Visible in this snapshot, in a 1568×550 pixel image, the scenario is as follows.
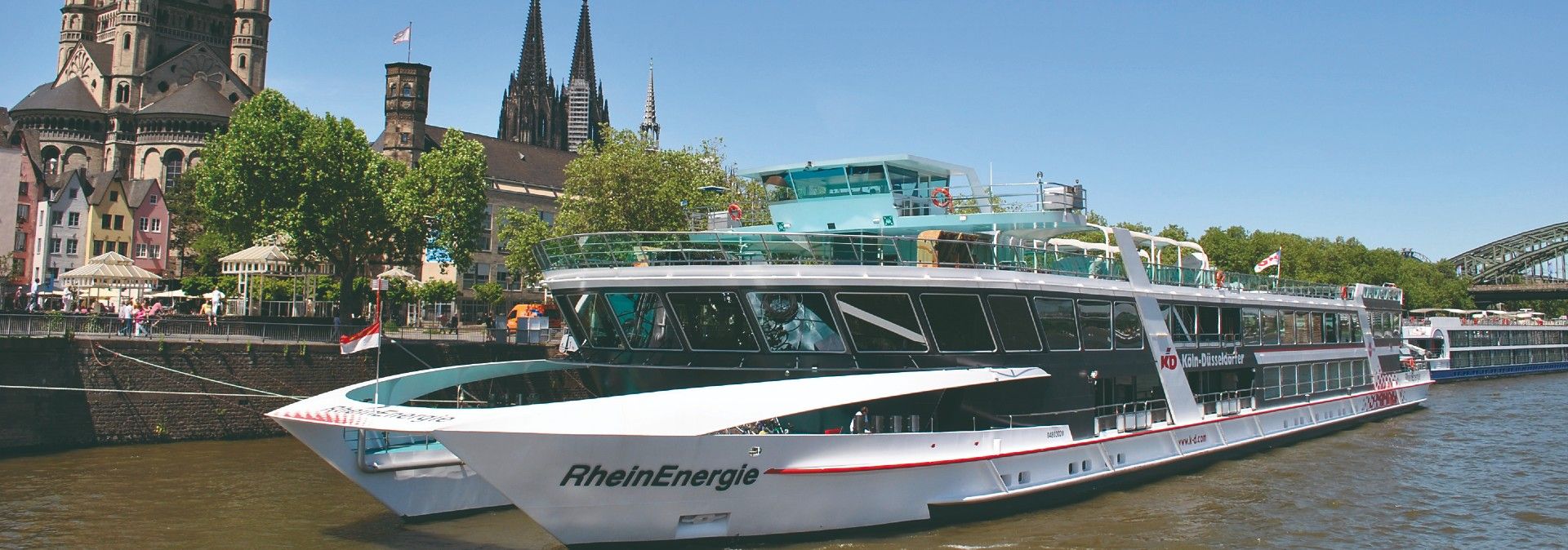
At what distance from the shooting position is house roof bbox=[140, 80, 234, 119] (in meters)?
85.1

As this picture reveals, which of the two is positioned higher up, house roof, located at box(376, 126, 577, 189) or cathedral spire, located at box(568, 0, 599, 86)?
cathedral spire, located at box(568, 0, 599, 86)

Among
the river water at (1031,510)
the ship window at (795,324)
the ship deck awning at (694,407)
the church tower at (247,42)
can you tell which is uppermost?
the church tower at (247,42)

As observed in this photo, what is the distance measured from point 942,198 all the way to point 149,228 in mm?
68386

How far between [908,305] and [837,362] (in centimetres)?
141

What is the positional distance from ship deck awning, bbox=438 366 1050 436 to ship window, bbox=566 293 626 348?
3984mm

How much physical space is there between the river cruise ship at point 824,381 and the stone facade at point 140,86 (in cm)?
7316

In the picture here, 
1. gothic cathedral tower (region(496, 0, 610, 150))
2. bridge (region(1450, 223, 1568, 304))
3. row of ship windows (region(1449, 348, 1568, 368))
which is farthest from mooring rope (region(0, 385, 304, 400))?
bridge (region(1450, 223, 1568, 304))

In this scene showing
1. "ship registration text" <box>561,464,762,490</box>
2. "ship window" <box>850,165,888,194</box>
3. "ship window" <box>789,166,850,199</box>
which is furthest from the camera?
"ship window" <box>789,166,850,199</box>

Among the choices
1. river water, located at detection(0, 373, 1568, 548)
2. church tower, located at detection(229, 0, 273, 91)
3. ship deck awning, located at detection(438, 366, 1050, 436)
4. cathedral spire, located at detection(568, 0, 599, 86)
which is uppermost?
cathedral spire, located at detection(568, 0, 599, 86)

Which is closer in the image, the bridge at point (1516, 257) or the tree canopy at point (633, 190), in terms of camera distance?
the tree canopy at point (633, 190)

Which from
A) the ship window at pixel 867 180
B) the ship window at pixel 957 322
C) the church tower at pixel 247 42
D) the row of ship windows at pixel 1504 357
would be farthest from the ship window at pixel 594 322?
the church tower at pixel 247 42

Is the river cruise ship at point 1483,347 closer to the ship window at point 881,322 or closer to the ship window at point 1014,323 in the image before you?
the ship window at point 1014,323

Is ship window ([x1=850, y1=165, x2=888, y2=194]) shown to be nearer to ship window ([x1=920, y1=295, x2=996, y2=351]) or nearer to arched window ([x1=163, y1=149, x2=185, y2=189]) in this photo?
ship window ([x1=920, y1=295, x2=996, y2=351])

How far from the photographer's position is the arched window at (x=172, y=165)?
84375 mm
